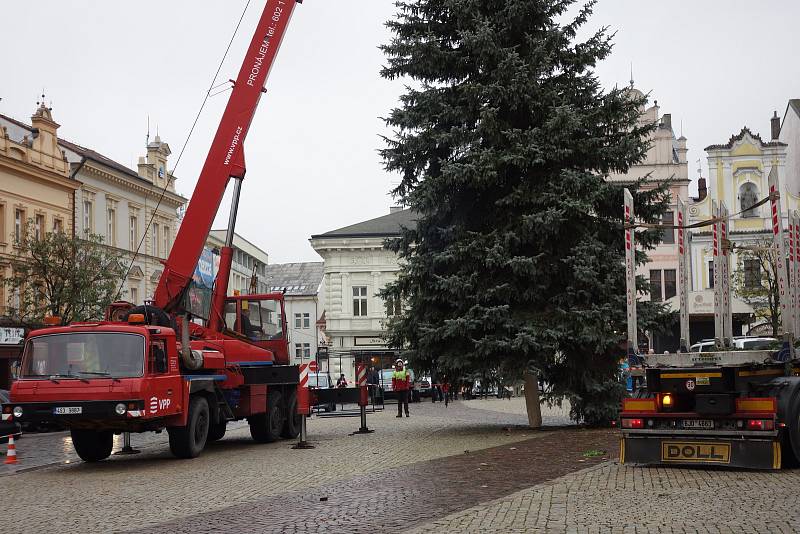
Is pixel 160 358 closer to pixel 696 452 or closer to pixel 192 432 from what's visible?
pixel 192 432

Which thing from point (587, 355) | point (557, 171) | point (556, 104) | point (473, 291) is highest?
point (556, 104)

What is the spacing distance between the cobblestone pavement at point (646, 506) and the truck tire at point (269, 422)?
32.3ft

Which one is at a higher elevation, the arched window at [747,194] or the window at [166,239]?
the arched window at [747,194]

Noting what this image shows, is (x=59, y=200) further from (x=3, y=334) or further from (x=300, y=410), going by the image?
(x=300, y=410)

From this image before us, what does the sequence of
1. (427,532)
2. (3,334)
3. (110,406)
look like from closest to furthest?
(427,532) < (110,406) < (3,334)

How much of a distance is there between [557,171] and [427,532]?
48.8 ft

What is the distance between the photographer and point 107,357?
17000 mm

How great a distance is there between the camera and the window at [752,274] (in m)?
45.0

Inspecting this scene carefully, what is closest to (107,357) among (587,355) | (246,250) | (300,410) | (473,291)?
(300,410)

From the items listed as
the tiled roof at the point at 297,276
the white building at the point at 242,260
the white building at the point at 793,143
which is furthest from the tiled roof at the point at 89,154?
the tiled roof at the point at 297,276

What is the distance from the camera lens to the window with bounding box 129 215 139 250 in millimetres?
59188

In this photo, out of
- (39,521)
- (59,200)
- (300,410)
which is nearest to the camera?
(39,521)

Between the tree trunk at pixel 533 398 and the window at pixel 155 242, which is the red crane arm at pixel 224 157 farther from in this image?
the window at pixel 155 242

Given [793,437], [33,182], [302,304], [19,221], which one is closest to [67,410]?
[793,437]
